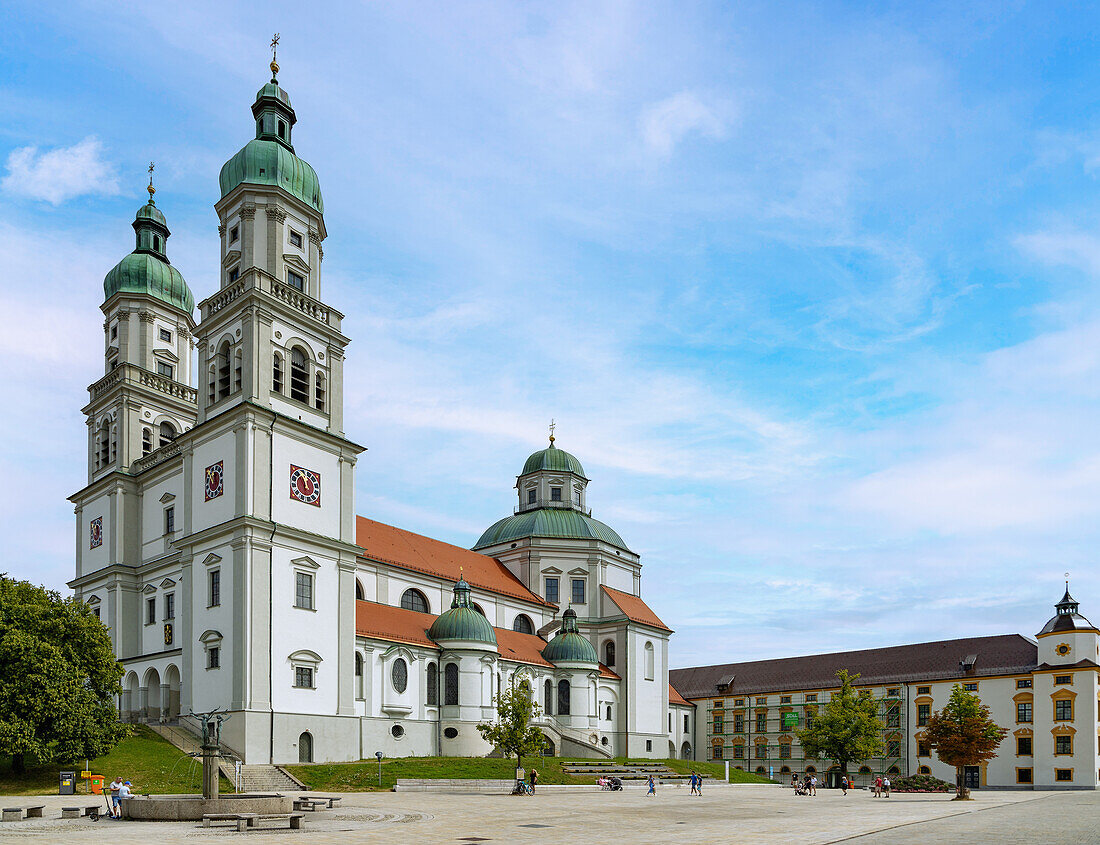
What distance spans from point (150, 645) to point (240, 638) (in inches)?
431

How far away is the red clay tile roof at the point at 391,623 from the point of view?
174 feet

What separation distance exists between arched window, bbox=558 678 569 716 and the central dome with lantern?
13.3 meters

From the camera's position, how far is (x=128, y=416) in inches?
2229

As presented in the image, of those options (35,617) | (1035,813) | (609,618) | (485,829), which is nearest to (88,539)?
(35,617)

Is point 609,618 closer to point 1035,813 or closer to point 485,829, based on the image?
point 1035,813

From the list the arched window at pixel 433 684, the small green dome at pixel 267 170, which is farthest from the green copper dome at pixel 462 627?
the small green dome at pixel 267 170

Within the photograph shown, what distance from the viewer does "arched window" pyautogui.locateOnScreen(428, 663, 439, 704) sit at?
55178mm

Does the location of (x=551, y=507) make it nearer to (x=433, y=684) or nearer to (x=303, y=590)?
(x=433, y=684)

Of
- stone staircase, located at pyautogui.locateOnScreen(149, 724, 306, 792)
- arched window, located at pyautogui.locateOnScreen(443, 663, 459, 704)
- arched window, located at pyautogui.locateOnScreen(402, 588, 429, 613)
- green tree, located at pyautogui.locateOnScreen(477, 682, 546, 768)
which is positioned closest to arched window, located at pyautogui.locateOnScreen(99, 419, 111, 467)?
arched window, located at pyautogui.locateOnScreen(402, 588, 429, 613)

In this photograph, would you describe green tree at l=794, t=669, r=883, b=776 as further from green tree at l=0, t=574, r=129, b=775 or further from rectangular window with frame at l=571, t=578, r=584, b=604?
green tree at l=0, t=574, r=129, b=775

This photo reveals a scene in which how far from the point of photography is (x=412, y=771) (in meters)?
44.3

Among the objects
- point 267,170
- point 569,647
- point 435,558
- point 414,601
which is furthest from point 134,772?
point 569,647

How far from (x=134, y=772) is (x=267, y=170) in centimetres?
3092

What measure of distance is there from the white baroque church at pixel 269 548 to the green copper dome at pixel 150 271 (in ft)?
0.44
